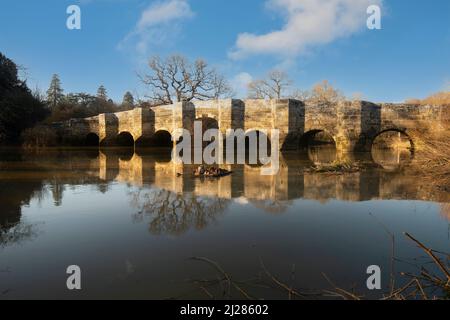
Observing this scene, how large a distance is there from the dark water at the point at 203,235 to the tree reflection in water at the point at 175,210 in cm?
2

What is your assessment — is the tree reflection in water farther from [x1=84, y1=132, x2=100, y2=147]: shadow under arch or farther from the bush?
[x1=84, y1=132, x2=100, y2=147]: shadow under arch

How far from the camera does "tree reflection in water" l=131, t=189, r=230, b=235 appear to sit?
4078mm

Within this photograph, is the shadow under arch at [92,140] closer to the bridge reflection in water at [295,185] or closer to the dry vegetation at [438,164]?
the bridge reflection in water at [295,185]

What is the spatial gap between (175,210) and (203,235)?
1.23 metres

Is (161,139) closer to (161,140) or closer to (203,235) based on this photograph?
(161,140)

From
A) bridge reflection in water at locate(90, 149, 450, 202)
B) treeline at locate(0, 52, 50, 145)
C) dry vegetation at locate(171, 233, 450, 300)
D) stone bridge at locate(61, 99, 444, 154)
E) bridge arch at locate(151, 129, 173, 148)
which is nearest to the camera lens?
dry vegetation at locate(171, 233, 450, 300)

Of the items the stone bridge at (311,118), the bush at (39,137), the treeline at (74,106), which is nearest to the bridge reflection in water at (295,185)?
the stone bridge at (311,118)

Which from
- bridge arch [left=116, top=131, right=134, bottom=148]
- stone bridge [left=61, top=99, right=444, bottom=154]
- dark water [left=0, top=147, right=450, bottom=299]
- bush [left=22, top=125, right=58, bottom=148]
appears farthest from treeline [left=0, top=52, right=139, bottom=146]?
dark water [left=0, top=147, right=450, bottom=299]

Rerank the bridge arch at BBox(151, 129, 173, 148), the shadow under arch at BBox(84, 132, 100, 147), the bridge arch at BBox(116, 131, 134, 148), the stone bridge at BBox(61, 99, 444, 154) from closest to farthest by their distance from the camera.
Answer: the stone bridge at BBox(61, 99, 444, 154), the bridge arch at BBox(151, 129, 173, 148), the bridge arch at BBox(116, 131, 134, 148), the shadow under arch at BBox(84, 132, 100, 147)

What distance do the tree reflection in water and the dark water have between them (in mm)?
16
